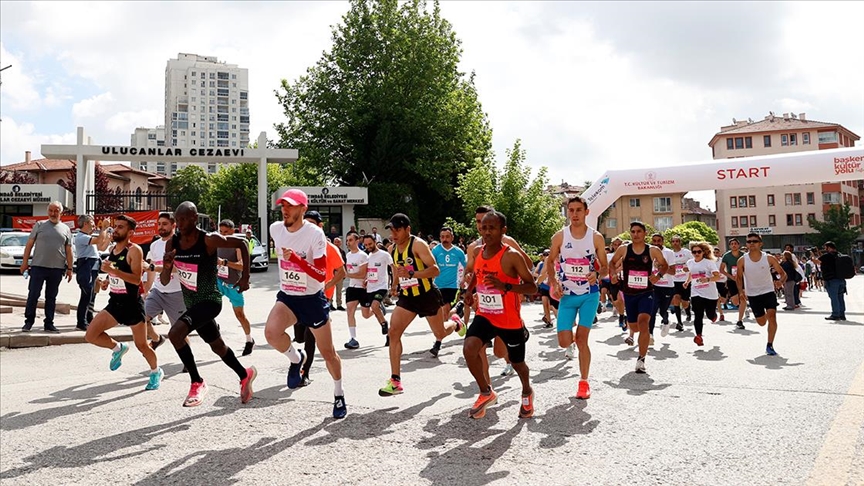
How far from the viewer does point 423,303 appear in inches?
274

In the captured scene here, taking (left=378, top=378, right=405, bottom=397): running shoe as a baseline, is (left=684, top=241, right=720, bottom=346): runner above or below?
above

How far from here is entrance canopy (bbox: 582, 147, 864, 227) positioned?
15914 millimetres

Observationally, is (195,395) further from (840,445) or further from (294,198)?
(840,445)

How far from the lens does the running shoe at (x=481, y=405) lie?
5371mm

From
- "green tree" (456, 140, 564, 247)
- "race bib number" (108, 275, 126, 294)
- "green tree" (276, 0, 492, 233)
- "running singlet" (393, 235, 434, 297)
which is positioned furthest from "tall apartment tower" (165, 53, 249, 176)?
"running singlet" (393, 235, 434, 297)

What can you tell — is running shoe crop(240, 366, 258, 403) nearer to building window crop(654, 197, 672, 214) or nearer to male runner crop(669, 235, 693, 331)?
male runner crop(669, 235, 693, 331)

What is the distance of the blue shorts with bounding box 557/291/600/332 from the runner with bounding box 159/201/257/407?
3.28 meters

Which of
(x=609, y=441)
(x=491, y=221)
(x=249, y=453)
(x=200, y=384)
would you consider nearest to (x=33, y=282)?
(x=200, y=384)

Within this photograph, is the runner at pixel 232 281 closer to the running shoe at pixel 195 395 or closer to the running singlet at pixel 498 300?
the running shoe at pixel 195 395

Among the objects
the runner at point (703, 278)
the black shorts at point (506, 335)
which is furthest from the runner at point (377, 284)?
the runner at point (703, 278)

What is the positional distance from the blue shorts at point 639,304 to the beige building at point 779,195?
76228 mm

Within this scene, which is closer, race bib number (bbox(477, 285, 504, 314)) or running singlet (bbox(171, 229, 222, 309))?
race bib number (bbox(477, 285, 504, 314))

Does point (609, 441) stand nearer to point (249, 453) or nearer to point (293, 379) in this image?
point (249, 453)

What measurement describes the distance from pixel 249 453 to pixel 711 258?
1029 centimetres
